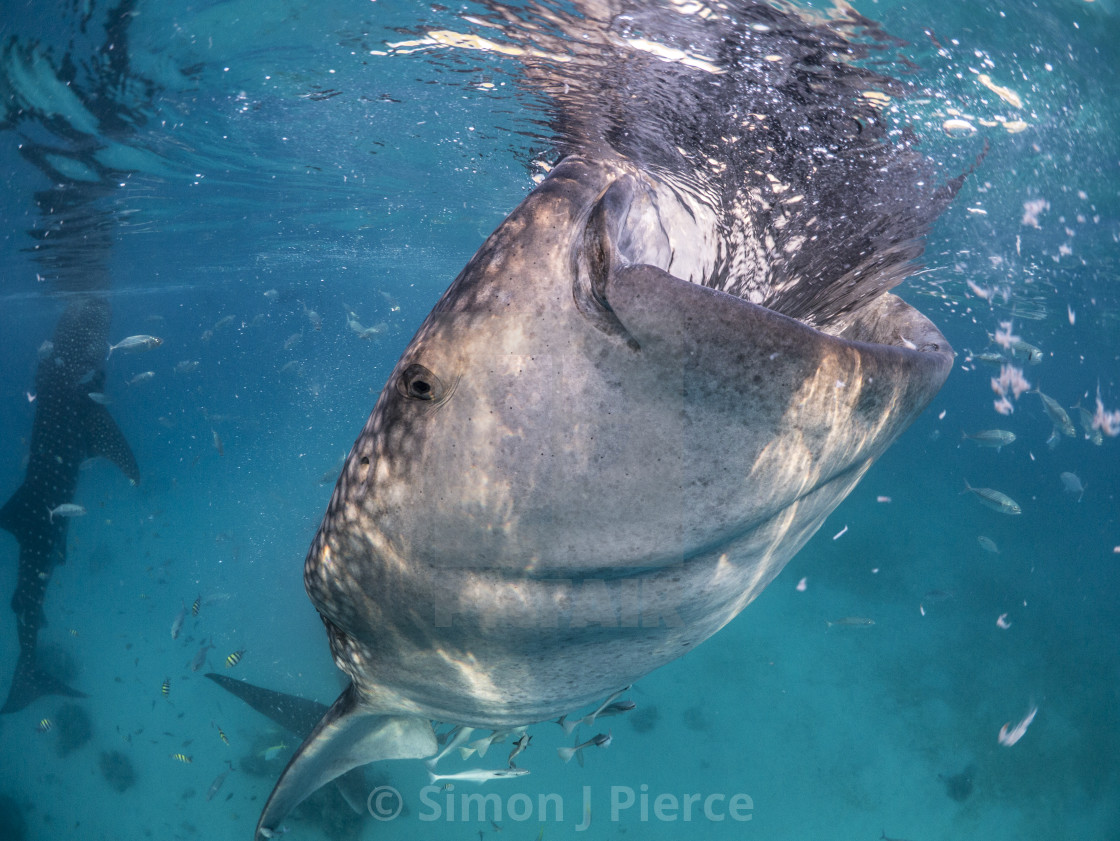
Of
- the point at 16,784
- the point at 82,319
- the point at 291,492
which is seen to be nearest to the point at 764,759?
the point at 16,784

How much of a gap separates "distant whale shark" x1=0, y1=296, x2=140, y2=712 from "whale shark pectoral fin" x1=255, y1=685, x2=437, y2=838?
13.1 meters

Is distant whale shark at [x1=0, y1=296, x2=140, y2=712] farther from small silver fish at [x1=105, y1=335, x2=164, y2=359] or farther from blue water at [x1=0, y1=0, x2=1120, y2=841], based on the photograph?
small silver fish at [x1=105, y1=335, x2=164, y2=359]

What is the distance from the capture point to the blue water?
604cm

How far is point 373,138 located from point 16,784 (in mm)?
19264

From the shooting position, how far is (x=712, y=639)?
15.9 metres

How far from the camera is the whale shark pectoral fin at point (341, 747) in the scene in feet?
9.48

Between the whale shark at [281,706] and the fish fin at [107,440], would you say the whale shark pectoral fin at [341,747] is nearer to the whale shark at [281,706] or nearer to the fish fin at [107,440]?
the whale shark at [281,706]

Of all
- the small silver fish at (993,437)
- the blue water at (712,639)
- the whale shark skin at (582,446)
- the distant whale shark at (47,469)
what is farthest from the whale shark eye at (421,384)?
the distant whale shark at (47,469)

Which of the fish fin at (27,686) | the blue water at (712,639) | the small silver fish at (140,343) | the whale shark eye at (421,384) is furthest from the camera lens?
the fish fin at (27,686)

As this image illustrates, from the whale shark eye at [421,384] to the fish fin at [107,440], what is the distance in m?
15.9

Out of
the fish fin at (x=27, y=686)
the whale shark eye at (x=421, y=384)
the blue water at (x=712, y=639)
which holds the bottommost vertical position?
the fish fin at (x=27, y=686)

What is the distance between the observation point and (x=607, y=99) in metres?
5.35

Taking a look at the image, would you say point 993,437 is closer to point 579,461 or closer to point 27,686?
point 579,461

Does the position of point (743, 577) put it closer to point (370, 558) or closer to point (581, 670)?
point (581, 670)
